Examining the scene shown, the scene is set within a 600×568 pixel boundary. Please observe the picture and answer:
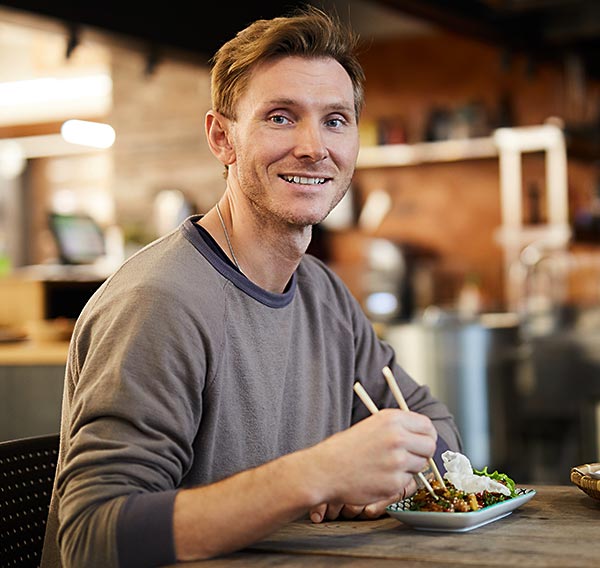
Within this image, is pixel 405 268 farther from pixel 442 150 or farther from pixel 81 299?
pixel 81 299

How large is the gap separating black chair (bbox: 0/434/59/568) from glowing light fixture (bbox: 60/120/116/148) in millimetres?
8914

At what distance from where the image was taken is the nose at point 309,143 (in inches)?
66.6

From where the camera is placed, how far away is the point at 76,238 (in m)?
6.62

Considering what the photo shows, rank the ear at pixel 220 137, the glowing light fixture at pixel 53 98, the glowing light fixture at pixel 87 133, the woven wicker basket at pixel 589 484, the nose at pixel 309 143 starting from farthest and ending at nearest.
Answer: the glowing light fixture at pixel 53 98 → the glowing light fixture at pixel 87 133 → the ear at pixel 220 137 → the nose at pixel 309 143 → the woven wicker basket at pixel 589 484

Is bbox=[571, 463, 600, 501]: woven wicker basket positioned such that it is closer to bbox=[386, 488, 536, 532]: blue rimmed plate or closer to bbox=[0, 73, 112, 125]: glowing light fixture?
bbox=[386, 488, 536, 532]: blue rimmed plate

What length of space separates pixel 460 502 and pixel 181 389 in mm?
428

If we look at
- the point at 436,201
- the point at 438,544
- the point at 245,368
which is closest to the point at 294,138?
the point at 245,368

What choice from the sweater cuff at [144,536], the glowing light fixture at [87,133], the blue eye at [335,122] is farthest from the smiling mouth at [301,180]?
the glowing light fixture at [87,133]

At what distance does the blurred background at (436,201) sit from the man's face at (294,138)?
323 centimetres

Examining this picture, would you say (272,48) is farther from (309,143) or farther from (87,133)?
(87,133)

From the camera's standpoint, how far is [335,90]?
174 centimetres

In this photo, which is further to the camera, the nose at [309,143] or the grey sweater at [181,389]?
the nose at [309,143]

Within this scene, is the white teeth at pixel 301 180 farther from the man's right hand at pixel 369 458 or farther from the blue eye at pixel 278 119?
the man's right hand at pixel 369 458

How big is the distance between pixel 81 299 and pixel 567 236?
3.52 m
